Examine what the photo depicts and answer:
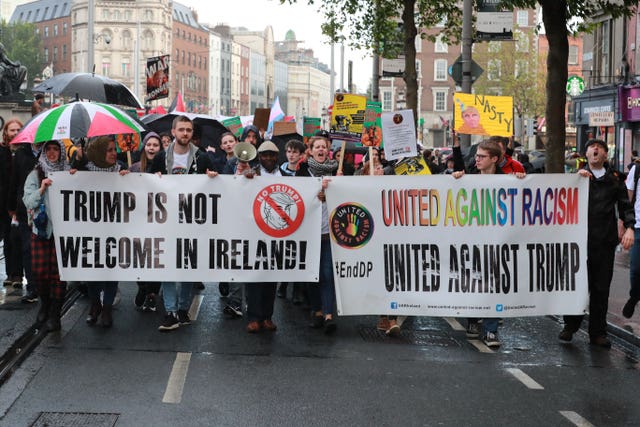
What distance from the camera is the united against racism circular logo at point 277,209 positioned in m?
9.55

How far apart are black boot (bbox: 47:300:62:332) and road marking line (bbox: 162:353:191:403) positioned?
59.2 inches

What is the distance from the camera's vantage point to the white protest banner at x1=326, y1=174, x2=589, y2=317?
933 cm

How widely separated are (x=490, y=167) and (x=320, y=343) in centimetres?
223

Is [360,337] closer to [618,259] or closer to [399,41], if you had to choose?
[618,259]

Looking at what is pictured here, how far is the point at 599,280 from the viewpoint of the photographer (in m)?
9.41

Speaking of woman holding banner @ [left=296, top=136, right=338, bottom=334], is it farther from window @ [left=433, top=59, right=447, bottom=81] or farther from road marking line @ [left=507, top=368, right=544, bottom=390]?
window @ [left=433, top=59, right=447, bottom=81]

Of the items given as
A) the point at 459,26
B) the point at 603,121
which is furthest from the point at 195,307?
the point at 603,121

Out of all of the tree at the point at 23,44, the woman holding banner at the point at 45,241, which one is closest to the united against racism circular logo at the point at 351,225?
the woman holding banner at the point at 45,241

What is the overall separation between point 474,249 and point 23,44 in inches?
4835

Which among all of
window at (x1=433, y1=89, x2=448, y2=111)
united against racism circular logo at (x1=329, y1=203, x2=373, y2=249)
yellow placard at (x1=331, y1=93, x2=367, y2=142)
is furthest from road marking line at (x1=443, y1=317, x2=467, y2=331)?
window at (x1=433, y1=89, x2=448, y2=111)

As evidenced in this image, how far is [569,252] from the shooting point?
9.40 metres

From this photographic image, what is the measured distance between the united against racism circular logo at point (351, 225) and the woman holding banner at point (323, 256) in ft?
0.48

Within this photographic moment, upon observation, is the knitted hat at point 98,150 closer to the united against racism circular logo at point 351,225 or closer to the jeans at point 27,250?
the jeans at point 27,250

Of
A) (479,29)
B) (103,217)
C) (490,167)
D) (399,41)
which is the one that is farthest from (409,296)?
(399,41)
